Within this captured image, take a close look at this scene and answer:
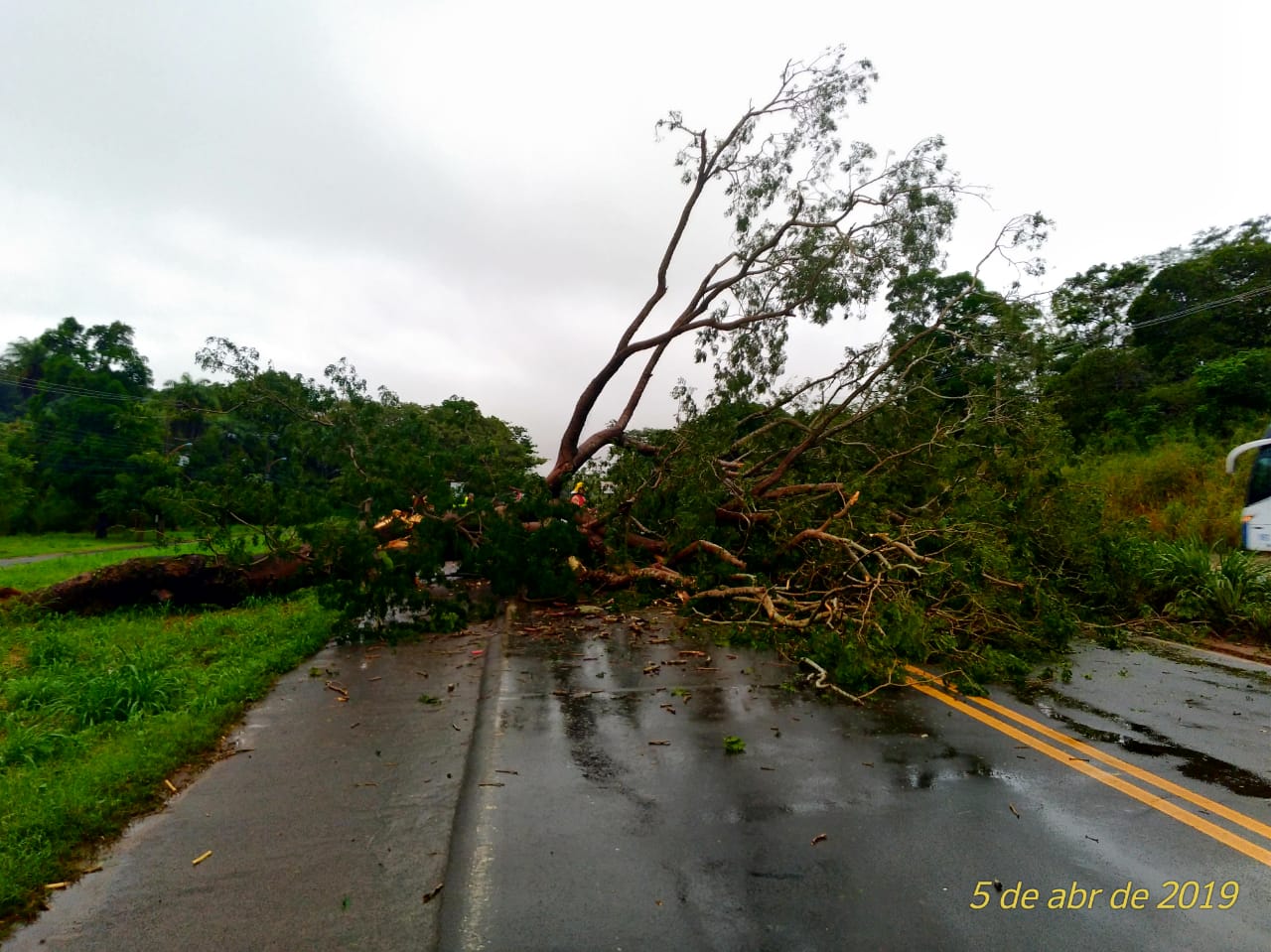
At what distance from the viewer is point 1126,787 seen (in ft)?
13.0

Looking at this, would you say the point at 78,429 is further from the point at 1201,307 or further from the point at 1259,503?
the point at 1201,307

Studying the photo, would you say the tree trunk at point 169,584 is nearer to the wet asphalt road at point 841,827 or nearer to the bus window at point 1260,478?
the wet asphalt road at point 841,827

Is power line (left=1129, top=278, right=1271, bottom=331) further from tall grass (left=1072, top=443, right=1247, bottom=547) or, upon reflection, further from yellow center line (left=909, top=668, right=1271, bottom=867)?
yellow center line (left=909, top=668, right=1271, bottom=867)

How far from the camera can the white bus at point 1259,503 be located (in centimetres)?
1134

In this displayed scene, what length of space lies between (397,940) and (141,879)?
1326 mm

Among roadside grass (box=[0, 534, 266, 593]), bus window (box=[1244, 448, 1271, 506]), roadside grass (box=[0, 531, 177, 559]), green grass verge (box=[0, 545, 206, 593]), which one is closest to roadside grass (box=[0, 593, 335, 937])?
roadside grass (box=[0, 534, 266, 593])

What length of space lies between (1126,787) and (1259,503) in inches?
411

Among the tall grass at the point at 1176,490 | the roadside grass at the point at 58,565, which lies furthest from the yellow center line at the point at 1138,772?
the roadside grass at the point at 58,565

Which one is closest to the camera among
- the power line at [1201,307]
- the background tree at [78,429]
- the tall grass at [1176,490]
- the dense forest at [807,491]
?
the dense forest at [807,491]

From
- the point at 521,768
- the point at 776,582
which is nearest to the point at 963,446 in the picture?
the point at 776,582

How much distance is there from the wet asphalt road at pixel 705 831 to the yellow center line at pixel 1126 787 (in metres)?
0.02

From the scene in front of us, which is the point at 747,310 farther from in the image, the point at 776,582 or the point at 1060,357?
the point at 1060,357

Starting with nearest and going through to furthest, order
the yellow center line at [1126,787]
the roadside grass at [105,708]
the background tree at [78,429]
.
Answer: the yellow center line at [1126,787]
the roadside grass at [105,708]
the background tree at [78,429]

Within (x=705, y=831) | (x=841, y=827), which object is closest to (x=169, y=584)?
(x=705, y=831)
